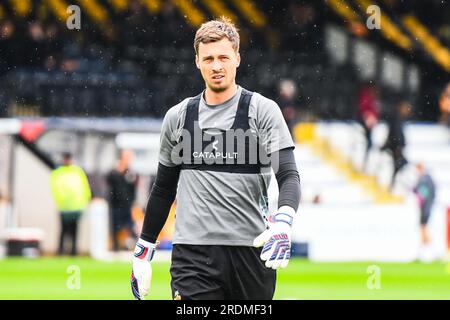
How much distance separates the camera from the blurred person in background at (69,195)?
1838 cm

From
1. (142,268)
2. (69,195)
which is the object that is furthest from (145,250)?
(69,195)

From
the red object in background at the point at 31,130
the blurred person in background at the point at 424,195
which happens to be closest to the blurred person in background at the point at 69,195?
the red object in background at the point at 31,130

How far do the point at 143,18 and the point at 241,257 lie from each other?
17.7m

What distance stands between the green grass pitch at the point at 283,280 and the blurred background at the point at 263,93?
0.08 m

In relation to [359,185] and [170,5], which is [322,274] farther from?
[170,5]

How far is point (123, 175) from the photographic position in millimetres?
18391

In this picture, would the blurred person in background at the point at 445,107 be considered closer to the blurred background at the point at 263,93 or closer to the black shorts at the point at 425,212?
the blurred background at the point at 263,93

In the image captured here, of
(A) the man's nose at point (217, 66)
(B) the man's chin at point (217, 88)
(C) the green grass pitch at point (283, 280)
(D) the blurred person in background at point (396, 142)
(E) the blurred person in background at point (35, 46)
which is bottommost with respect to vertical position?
(C) the green grass pitch at point (283, 280)

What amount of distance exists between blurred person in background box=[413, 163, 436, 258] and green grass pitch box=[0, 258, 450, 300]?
2.01 ft

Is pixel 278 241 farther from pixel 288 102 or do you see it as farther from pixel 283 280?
pixel 288 102

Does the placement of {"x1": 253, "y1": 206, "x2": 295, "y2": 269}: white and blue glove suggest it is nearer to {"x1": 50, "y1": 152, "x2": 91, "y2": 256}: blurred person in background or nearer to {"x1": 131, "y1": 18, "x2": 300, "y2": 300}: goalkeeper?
{"x1": 131, "y1": 18, "x2": 300, "y2": 300}: goalkeeper

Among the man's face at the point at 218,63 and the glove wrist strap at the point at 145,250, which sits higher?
the man's face at the point at 218,63
